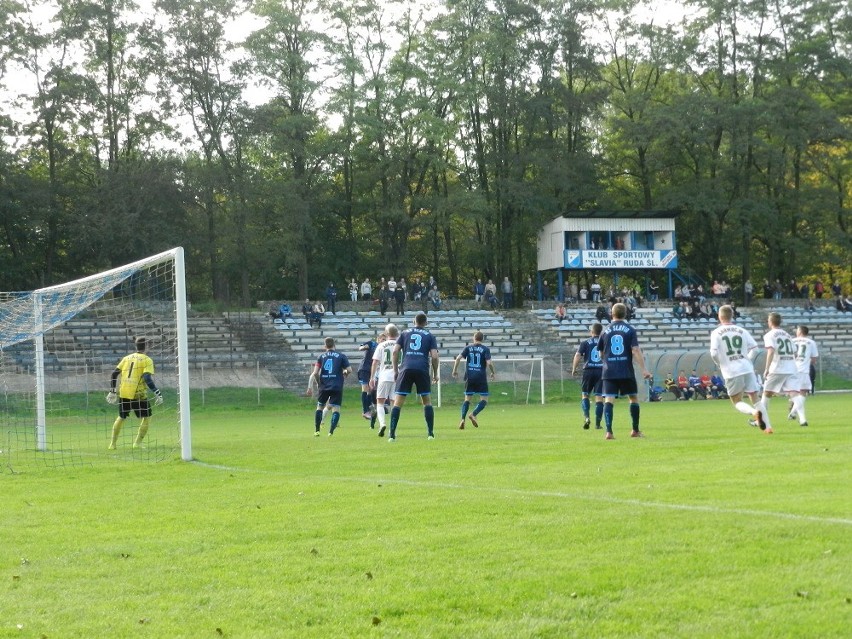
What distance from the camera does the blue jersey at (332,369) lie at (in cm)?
2038

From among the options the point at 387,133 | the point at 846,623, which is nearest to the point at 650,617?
the point at 846,623

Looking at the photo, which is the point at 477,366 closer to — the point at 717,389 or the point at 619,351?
the point at 619,351

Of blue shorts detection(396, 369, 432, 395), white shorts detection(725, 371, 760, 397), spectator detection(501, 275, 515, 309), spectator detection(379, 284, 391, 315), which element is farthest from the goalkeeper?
spectator detection(501, 275, 515, 309)

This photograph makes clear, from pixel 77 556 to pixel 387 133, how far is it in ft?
173

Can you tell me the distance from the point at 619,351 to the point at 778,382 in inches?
133

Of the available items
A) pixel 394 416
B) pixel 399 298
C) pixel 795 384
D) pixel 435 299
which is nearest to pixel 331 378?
pixel 394 416

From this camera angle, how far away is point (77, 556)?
786 centimetres

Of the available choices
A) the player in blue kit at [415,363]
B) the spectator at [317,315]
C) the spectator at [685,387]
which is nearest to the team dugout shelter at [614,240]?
the spectator at [317,315]

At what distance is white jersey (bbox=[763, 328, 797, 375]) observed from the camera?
18328mm

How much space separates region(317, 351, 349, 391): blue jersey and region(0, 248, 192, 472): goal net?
2743 millimetres

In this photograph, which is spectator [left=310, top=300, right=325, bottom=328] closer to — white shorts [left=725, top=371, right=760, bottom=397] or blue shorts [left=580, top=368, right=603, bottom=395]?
blue shorts [left=580, top=368, right=603, bottom=395]

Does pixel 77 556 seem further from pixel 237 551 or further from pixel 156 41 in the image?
pixel 156 41

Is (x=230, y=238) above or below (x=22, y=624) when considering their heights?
above

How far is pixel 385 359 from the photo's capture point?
814 inches
